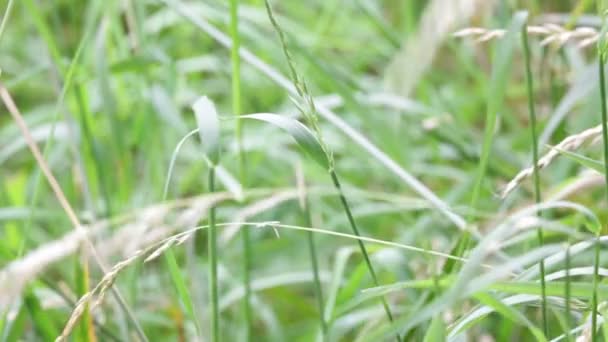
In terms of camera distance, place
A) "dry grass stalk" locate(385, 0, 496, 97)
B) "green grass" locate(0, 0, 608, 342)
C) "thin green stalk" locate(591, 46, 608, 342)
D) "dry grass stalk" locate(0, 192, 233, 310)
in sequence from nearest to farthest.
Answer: "dry grass stalk" locate(0, 192, 233, 310), "thin green stalk" locate(591, 46, 608, 342), "green grass" locate(0, 0, 608, 342), "dry grass stalk" locate(385, 0, 496, 97)

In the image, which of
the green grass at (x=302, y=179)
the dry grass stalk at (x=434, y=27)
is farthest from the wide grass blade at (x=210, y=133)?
the dry grass stalk at (x=434, y=27)

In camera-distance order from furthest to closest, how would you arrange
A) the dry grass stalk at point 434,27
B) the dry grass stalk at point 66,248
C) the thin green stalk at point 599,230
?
the dry grass stalk at point 434,27, the thin green stalk at point 599,230, the dry grass stalk at point 66,248

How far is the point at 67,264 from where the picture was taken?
5.69 feet

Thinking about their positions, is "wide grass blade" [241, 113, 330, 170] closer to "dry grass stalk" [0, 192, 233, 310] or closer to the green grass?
the green grass

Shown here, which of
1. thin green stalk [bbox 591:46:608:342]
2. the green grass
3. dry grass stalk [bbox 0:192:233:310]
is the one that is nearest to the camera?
dry grass stalk [bbox 0:192:233:310]

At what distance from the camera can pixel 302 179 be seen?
4.10 ft

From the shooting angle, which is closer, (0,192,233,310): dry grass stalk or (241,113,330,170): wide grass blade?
(0,192,233,310): dry grass stalk

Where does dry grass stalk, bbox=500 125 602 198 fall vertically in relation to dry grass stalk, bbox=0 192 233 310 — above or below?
below

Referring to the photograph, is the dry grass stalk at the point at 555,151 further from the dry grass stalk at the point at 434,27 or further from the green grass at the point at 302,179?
the dry grass stalk at the point at 434,27

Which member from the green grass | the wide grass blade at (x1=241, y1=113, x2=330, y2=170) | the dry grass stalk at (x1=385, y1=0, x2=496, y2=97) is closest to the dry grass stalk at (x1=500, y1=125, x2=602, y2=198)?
the green grass

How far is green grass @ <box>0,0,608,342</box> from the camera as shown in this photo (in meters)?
0.85

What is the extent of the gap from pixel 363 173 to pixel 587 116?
59 cm

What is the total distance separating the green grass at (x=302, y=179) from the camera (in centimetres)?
85

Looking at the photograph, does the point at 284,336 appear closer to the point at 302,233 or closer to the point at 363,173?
the point at 302,233
